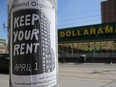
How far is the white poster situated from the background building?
3083 inches

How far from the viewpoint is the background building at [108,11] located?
80.4 metres

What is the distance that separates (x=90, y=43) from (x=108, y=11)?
4610 centimetres

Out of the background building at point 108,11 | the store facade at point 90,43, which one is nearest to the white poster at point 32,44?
the store facade at point 90,43

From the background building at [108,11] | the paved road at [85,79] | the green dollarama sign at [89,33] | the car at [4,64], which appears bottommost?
the paved road at [85,79]

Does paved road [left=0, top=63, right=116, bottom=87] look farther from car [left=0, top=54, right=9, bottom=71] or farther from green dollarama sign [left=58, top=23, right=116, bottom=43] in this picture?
green dollarama sign [left=58, top=23, right=116, bottom=43]

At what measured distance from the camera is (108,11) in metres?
82.0

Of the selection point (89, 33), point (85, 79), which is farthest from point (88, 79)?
point (89, 33)

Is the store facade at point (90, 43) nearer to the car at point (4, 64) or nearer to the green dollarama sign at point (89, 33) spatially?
the green dollarama sign at point (89, 33)

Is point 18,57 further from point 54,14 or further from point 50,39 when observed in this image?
point 54,14

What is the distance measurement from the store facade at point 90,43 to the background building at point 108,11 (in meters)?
40.8

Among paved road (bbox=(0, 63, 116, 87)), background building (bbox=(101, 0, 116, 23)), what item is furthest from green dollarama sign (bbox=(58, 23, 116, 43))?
background building (bbox=(101, 0, 116, 23))

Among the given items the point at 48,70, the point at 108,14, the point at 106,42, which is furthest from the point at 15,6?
the point at 108,14

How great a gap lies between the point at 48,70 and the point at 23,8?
2.74 ft

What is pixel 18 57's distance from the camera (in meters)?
2.93
